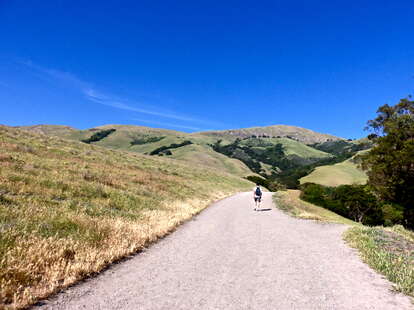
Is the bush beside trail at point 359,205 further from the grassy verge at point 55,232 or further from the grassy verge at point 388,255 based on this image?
the grassy verge at point 55,232

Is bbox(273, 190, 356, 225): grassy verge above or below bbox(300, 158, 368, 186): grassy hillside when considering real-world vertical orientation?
below

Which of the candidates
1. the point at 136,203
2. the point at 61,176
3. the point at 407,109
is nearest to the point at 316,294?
the point at 136,203

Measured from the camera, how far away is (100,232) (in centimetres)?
728

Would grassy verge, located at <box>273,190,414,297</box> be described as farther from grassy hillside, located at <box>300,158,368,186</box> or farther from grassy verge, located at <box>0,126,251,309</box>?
grassy hillside, located at <box>300,158,368,186</box>

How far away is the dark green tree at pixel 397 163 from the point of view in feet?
88.9

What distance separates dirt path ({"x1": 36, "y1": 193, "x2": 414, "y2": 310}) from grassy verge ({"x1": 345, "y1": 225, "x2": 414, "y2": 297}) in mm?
Result: 259

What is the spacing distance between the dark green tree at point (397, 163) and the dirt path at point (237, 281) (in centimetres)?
2525

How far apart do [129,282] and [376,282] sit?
5.25 meters

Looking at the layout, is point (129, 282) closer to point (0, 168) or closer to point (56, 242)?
point (56, 242)

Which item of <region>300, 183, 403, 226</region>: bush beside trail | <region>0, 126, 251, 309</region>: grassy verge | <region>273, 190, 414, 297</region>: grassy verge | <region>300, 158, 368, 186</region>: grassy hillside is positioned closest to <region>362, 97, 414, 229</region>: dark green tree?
<region>300, 183, 403, 226</region>: bush beside trail

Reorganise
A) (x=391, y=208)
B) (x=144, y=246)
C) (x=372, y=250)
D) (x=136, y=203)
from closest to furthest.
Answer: (x=372, y=250)
(x=144, y=246)
(x=136, y=203)
(x=391, y=208)

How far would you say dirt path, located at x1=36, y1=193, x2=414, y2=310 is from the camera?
426 cm

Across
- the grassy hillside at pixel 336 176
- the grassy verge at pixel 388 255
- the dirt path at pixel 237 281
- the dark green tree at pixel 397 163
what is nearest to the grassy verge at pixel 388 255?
the grassy verge at pixel 388 255

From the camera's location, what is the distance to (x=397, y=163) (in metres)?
26.9
